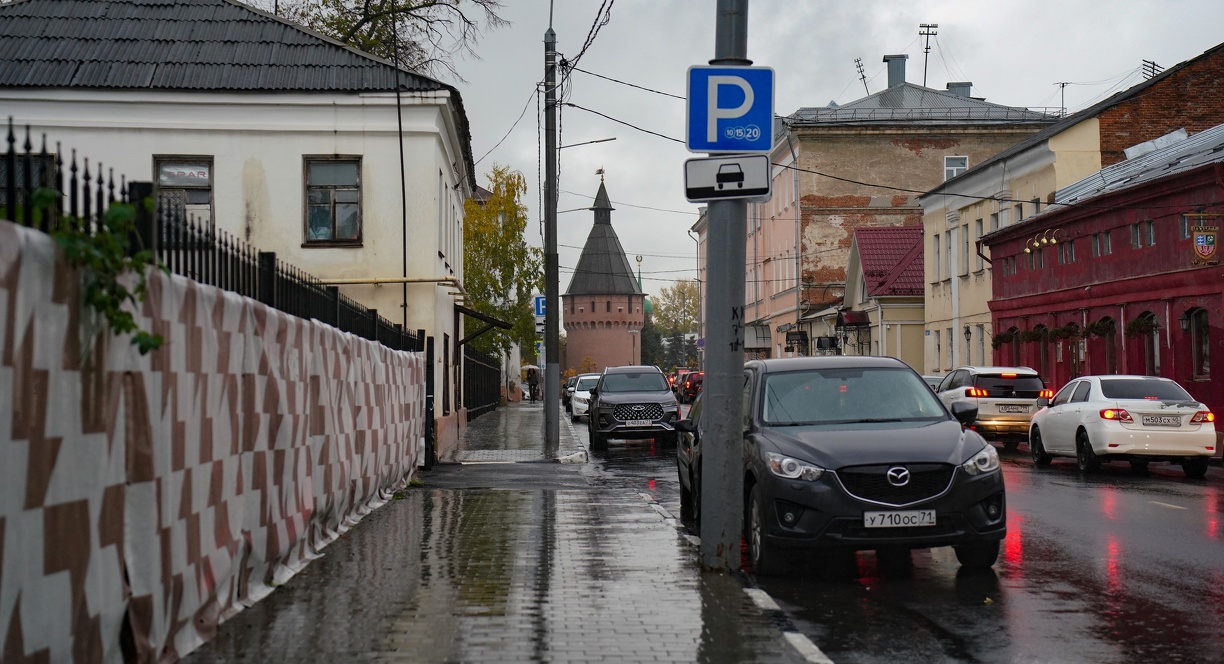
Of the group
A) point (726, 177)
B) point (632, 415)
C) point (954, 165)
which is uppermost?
point (954, 165)

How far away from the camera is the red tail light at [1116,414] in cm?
2012

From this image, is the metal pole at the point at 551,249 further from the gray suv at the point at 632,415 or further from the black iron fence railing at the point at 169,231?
the black iron fence railing at the point at 169,231

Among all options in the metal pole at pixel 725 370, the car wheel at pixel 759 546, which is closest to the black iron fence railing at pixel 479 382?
the car wheel at pixel 759 546

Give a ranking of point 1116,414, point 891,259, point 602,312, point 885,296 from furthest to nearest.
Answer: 1. point 602,312
2. point 891,259
3. point 885,296
4. point 1116,414

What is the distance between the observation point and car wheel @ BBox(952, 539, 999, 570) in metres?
9.80

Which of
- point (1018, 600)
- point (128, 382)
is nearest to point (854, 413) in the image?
point (1018, 600)

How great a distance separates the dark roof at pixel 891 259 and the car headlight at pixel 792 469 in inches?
1879

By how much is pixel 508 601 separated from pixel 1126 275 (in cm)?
2889

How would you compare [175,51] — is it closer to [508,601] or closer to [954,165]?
[508,601]

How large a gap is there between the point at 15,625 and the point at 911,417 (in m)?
7.39

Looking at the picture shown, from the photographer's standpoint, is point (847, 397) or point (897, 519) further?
point (847, 397)

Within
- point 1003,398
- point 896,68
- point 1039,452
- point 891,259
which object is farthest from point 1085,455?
point 896,68

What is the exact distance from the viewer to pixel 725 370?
972 centimetres

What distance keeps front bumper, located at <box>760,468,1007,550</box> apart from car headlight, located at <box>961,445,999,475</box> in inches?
2.4
